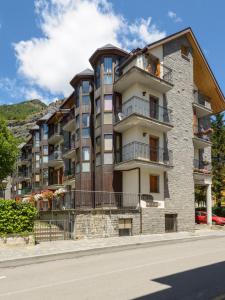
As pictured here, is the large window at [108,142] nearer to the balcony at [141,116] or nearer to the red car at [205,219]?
the balcony at [141,116]

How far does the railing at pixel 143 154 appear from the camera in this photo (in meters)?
26.1

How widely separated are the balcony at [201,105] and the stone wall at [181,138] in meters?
1.17

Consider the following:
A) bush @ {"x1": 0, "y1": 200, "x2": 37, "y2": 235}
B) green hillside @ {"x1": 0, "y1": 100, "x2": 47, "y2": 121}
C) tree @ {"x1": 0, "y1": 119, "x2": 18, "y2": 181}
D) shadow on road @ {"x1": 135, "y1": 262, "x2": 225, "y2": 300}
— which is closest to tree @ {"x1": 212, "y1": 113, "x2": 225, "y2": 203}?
tree @ {"x1": 0, "y1": 119, "x2": 18, "y2": 181}

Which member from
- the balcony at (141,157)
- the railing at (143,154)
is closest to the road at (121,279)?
the balcony at (141,157)

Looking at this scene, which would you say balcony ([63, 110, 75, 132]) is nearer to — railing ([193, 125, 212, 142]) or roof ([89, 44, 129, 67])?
roof ([89, 44, 129, 67])

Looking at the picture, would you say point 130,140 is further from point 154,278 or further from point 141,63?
point 154,278

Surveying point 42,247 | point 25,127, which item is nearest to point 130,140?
point 42,247

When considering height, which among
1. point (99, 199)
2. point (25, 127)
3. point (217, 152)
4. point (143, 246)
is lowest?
point (143, 246)

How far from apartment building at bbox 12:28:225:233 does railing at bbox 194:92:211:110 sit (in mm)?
232

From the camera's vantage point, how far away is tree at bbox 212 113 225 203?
152 ft

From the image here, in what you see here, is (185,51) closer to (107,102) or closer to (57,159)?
(107,102)

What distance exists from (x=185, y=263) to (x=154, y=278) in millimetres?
2982

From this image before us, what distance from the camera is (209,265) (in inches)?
461

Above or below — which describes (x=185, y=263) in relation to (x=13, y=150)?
below
